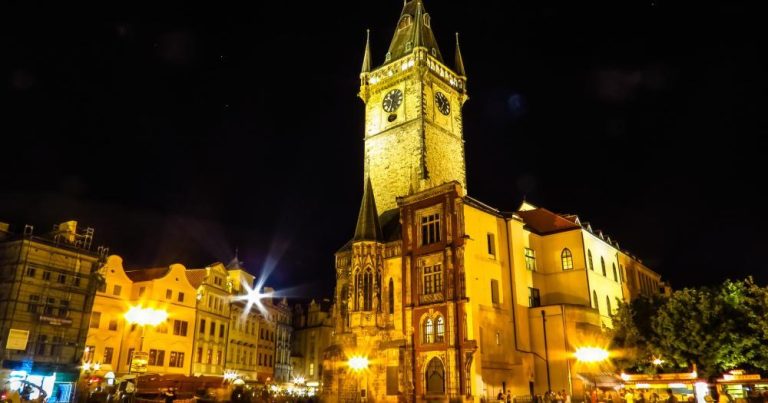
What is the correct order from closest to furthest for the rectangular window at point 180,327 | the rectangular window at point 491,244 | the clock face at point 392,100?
the rectangular window at point 491,244
the rectangular window at point 180,327
the clock face at point 392,100

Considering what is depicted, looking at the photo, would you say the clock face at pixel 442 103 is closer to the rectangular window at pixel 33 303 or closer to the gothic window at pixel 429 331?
the gothic window at pixel 429 331

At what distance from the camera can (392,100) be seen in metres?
57.9

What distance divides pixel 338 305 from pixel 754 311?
94.4ft

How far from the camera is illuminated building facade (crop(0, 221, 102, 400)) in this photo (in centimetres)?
4175

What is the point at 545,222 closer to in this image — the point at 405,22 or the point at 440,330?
the point at 440,330

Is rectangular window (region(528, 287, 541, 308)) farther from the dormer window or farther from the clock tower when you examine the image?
the dormer window

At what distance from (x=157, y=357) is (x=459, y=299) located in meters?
29.2

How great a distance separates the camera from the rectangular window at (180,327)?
52.8 metres

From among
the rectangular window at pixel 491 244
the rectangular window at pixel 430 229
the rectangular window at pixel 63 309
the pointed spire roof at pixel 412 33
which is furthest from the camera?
the pointed spire roof at pixel 412 33

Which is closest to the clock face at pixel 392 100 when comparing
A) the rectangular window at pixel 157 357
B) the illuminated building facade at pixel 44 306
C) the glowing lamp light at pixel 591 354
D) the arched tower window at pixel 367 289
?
the arched tower window at pixel 367 289

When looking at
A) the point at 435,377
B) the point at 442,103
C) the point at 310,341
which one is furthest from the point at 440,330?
the point at 310,341

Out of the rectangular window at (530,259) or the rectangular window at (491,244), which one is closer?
the rectangular window at (491,244)

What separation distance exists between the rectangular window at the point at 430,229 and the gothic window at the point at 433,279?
6.96 ft

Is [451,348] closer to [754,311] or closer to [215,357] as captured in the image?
[754,311]
